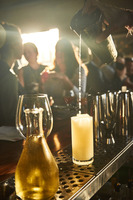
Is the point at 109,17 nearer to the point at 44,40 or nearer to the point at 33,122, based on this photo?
the point at 33,122

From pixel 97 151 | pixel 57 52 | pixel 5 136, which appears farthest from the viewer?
pixel 57 52

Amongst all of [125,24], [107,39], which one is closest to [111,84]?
[125,24]

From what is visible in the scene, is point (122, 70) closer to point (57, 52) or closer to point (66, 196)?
point (57, 52)

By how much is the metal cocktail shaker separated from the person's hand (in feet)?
0.10

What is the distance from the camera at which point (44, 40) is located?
199 inches

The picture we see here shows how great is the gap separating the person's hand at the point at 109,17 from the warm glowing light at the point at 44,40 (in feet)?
9.92

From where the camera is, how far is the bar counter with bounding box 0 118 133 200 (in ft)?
2.64

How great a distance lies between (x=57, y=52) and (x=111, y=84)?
1.42 meters

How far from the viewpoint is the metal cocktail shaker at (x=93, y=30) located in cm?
146

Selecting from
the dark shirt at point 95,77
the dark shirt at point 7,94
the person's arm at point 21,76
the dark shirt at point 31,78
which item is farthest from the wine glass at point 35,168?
the dark shirt at point 95,77

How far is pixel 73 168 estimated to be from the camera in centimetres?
101

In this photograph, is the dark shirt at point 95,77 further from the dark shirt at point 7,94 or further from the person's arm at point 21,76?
the dark shirt at point 7,94

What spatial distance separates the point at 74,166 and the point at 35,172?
0.38m

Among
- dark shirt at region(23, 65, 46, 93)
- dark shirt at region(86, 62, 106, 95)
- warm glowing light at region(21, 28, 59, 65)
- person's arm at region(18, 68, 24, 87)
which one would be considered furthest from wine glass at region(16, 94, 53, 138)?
dark shirt at region(86, 62, 106, 95)
